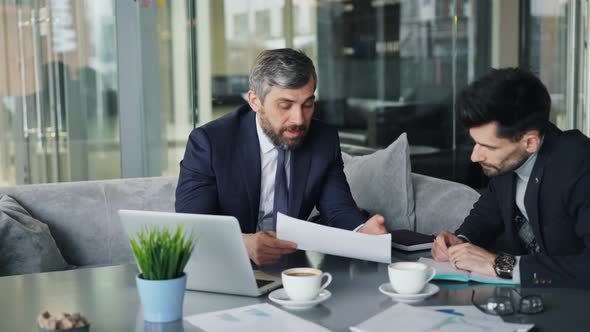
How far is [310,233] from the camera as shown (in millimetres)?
1938

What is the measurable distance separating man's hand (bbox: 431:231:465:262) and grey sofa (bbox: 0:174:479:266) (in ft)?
3.28

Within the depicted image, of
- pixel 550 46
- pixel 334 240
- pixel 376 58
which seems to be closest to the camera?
pixel 334 240

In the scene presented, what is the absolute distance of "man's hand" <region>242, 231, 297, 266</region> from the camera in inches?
76.2

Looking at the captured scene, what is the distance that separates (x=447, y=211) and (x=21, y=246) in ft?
5.55

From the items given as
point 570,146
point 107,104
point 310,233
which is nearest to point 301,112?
point 310,233

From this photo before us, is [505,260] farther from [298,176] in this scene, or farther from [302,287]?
[298,176]

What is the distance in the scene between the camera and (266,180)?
267 cm

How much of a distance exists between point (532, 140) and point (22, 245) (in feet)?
6.13

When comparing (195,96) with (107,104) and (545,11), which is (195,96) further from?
(545,11)

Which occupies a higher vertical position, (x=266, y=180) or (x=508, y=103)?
(x=508, y=103)

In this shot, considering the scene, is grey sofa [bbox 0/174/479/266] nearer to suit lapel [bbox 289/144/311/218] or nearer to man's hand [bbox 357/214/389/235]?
suit lapel [bbox 289/144/311/218]

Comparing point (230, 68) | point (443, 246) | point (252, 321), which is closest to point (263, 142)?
point (443, 246)

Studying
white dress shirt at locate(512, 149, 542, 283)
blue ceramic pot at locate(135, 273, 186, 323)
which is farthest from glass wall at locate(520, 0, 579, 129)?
blue ceramic pot at locate(135, 273, 186, 323)

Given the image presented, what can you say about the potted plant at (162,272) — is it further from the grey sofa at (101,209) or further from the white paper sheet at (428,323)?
the grey sofa at (101,209)
